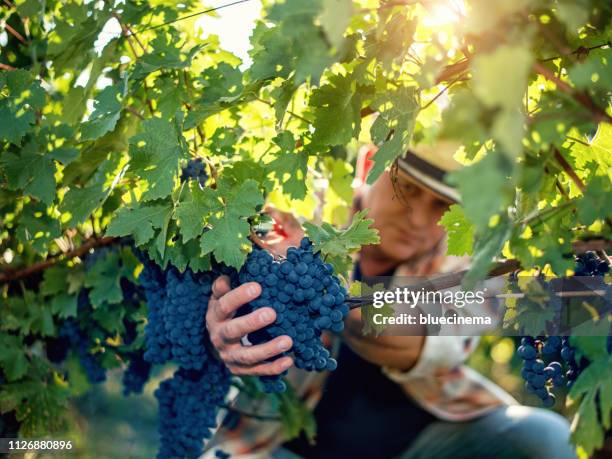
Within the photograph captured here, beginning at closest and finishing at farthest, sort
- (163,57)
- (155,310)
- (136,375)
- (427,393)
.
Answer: (163,57) < (155,310) < (136,375) < (427,393)

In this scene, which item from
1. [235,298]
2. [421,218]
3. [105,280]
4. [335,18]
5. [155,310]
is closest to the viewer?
[335,18]

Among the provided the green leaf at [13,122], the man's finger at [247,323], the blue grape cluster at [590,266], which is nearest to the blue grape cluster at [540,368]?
the blue grape cluster at [590,266]

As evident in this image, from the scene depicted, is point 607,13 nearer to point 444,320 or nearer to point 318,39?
point 318,39

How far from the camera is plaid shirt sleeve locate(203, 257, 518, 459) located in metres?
3.42

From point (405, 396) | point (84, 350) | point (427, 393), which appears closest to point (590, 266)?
point (84, 350)

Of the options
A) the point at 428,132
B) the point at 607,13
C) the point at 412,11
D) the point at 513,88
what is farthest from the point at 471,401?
the point at 513,88

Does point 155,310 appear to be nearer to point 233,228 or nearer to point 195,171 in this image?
point 195,171

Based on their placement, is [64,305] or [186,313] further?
[64,305]

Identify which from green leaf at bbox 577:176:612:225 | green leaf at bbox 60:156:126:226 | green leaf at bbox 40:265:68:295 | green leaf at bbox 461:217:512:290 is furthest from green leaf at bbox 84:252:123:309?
green leaf at bbox 577:176:612:225

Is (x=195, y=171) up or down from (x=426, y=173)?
up

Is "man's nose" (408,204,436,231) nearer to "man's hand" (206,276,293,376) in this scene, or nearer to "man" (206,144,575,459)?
"man" (206,144,575,459)

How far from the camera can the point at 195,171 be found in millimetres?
1933

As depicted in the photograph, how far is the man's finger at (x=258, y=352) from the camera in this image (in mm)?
1693

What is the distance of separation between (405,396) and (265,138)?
214 cm
